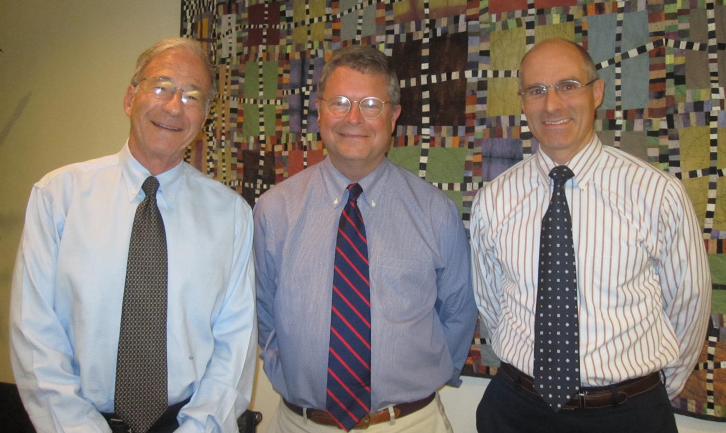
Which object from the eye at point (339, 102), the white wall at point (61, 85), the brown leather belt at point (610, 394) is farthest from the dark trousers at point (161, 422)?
the white wall at point (61, 85)

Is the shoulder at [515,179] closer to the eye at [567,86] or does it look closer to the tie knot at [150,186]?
the eye at [567,86]

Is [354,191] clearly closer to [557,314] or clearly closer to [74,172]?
[557,314]

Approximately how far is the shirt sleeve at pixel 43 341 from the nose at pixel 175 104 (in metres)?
0.44

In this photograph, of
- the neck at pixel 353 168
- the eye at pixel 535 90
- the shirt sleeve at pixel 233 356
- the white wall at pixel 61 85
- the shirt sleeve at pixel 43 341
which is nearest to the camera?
the shirt sleeve at pixel 43 341

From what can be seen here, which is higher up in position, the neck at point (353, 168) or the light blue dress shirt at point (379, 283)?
the neck at point (353, 168)

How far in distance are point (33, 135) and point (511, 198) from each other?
345cm

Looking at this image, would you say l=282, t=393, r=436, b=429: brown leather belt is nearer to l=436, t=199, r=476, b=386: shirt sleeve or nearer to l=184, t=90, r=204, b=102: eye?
l=436, t=199, r=476, b=386: shirt sleeve

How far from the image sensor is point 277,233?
1785 millimetres

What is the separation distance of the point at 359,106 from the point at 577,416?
1.21 metres

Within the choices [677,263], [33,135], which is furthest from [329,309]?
[33,135]

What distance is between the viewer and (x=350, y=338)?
160 cm

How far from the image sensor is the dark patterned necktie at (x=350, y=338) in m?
1.58

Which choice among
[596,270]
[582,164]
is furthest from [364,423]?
[582,164]

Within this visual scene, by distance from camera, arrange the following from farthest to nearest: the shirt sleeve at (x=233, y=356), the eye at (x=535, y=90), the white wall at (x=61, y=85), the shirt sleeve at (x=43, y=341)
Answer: the white wall at (x=61, y=85) < the eye at (x=535, y=90) < the shirt sleeve at (x=233, y=356) < the shirt sleeve at (x=43, y=341)
